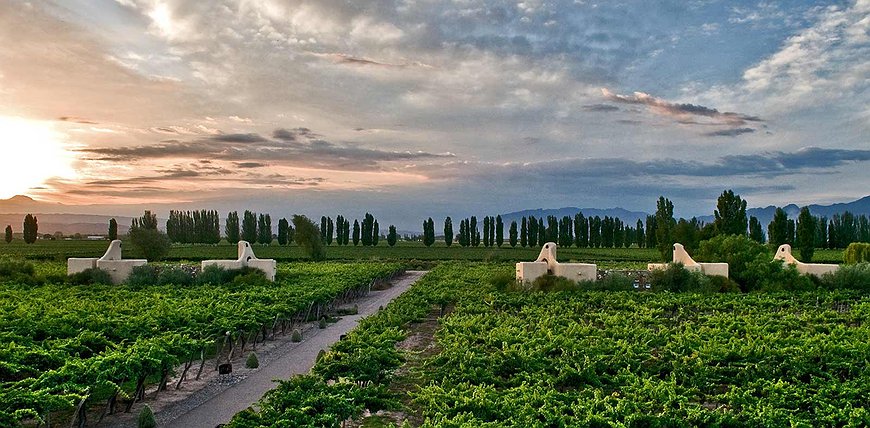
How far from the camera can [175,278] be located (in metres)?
40.3

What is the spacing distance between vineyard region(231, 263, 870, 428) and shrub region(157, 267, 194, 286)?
21.5 m

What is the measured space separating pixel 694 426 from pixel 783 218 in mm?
74557

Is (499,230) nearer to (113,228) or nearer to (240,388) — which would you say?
(113,228)

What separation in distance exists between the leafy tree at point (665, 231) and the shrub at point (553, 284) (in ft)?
72.0

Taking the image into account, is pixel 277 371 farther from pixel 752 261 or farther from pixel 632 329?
pixel 752 261

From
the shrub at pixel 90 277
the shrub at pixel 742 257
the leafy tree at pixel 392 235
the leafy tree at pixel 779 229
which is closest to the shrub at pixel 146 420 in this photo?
the shrub at pixel 90 277

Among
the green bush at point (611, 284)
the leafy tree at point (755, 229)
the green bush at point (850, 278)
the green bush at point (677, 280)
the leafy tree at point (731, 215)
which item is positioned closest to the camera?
the green bush at point (611, 284)

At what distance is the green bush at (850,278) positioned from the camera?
39.2 m

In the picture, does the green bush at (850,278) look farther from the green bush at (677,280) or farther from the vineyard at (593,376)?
the vineyard at (593,376)

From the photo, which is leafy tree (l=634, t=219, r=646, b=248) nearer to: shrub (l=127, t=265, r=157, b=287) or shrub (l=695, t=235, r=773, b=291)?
shrub (l=695, t=235, r=773, b=291)

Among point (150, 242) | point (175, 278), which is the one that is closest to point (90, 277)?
point (175, 278)

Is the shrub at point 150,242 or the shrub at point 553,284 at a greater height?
the shrub at point 150,242

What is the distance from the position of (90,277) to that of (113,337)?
84.6 feet

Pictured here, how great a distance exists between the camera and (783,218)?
74.9m
